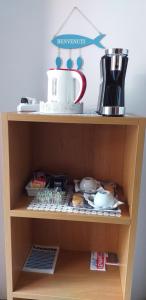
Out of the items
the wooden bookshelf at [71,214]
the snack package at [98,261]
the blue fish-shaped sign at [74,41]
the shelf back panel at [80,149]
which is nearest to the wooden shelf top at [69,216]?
the wooden bookshelf at [71,214]

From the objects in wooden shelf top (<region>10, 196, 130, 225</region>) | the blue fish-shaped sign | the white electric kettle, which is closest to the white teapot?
wooden shelf top (<region>10, 196, 130, 225</region>)

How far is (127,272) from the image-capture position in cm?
89

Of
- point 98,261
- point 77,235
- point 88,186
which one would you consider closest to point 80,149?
point 88,186

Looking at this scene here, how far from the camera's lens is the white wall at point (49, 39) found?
3.51 ft

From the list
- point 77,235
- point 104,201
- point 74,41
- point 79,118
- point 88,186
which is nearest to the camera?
point 79,118

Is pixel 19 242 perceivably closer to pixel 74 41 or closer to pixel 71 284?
pixel 71 284

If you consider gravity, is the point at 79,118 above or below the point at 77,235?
above

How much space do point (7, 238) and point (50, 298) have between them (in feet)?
0.97

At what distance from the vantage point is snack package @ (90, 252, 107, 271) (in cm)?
113

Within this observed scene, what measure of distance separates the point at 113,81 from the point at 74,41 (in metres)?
0.38

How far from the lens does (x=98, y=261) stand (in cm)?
117

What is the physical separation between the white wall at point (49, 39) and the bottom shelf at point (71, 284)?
739 mm

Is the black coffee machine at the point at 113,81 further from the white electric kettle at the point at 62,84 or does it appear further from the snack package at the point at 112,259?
the snack package at the point at 112,259

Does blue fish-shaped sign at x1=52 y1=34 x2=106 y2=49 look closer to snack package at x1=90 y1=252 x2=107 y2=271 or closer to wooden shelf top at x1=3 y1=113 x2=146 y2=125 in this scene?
wooden shelf top at x1=3 y1=113 x2=146 y2=125
